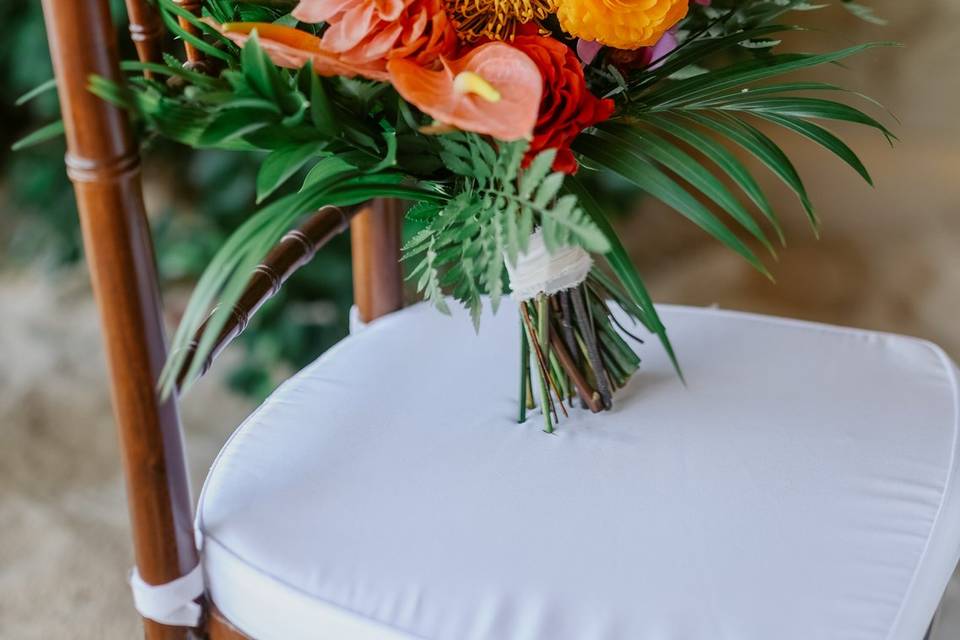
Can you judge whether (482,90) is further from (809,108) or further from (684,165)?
(809,108)

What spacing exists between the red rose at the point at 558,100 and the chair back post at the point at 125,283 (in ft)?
0.74

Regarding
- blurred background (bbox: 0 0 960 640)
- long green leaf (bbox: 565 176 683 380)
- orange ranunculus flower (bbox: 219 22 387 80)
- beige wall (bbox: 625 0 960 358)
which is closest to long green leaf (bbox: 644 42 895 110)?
long green leaf (bbox: 565 176 683 380)

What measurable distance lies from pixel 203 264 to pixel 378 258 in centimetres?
59

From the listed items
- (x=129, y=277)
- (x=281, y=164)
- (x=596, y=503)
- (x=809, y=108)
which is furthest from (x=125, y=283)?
(x=809, y=108)

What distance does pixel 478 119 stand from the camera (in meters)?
0.53

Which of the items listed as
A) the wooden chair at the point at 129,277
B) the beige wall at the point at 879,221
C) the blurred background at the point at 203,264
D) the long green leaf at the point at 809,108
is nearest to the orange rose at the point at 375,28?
the wooden chair at the point at 129,277

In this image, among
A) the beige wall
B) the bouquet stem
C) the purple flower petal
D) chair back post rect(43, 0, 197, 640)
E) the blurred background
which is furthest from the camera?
the beige wall

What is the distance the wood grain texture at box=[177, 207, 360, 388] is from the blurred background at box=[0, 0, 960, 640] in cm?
58

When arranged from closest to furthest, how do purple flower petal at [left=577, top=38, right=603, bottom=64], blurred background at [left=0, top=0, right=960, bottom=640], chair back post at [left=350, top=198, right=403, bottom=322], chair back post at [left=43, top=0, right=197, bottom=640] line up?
chair back post at [left=43, top=0, right=197, bottom=640]
purple flower petal at [left=577, top=38, right=603, bottom=64]
chair back post at [left=350, top=198, right=403, bottom=322]
blurred background at [left=0, top=0, right=960, bottom=640]

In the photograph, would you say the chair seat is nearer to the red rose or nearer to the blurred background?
the red rose

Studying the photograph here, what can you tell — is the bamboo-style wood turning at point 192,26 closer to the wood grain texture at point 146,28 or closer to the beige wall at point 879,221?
the wood grain texture at point 146,28

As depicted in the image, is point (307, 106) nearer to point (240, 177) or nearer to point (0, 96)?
point (240, 177)

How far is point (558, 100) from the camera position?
0.57m

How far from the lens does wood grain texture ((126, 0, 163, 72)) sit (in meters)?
0.67
